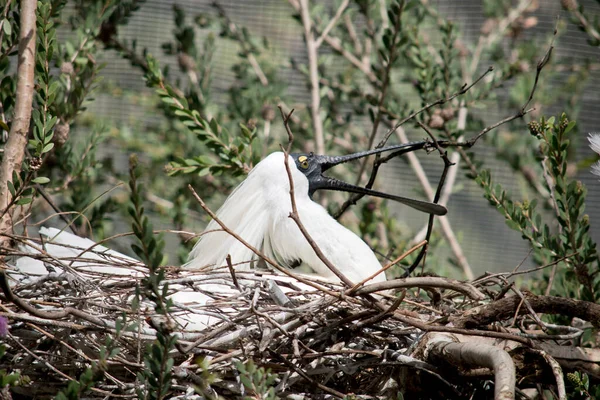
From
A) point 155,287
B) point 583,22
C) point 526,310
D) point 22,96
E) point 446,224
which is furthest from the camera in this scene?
point 446,224

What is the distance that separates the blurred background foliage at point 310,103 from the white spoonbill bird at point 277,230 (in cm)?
15

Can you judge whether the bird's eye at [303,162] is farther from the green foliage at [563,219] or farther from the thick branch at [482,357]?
the thick branch at [482,357]

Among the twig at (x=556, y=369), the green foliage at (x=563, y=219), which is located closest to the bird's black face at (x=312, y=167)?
the green foliage at (x=563, y=219)

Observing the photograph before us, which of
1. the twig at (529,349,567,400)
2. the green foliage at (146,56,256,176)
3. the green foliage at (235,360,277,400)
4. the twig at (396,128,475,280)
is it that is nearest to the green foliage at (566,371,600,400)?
the twig at (529,349,567,400)

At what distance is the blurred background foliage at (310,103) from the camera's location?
2617mm

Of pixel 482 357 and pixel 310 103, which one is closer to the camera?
pixel 482 357

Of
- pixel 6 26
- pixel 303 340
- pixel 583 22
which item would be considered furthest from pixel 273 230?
pixel 583 22

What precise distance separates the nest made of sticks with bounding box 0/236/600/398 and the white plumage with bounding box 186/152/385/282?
0.55 meters

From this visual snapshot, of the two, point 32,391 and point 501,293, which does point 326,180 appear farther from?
point 32,391

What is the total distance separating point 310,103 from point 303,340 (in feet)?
7.74

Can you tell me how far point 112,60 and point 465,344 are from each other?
3.13m

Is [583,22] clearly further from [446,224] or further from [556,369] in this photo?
[556,369]

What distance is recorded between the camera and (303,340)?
179 cm

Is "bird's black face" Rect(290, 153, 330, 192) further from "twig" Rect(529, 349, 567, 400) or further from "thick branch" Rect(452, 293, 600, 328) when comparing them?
"twig" Rect(529, 349, 567, 400)
